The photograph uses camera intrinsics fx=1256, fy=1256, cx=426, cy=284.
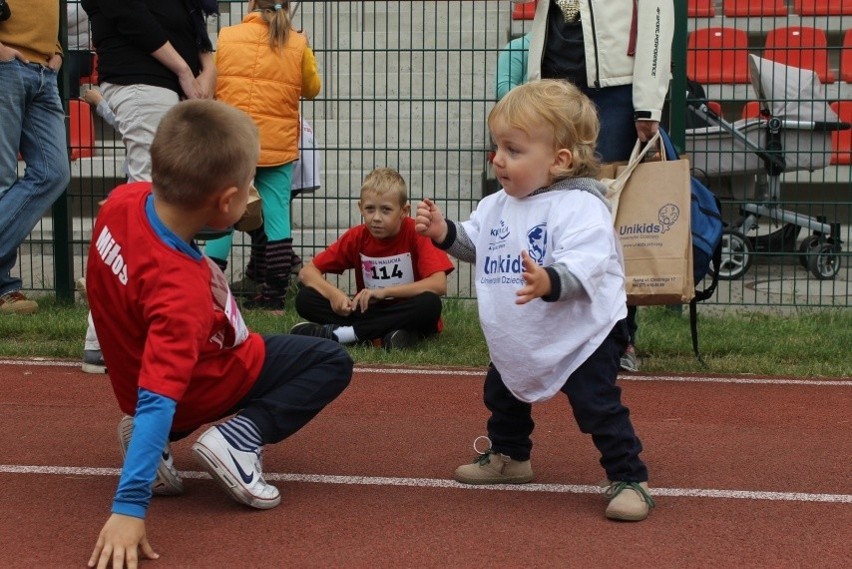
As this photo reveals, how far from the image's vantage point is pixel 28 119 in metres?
7.26

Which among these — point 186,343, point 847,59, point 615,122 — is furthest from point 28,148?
point 847,59

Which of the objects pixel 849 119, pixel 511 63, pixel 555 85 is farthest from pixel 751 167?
pixel 555 85

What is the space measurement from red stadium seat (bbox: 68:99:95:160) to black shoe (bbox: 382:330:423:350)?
2.96 metres

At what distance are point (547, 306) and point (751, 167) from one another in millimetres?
5212

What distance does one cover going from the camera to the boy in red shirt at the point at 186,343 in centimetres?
338

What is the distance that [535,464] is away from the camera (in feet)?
15.0

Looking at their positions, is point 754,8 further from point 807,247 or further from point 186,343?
point 186,343

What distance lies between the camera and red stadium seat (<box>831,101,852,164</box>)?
8516mm

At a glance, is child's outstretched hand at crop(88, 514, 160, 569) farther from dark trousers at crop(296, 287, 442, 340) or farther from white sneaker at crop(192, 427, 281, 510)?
dark trousers at crop(296, 287, 442, 340)

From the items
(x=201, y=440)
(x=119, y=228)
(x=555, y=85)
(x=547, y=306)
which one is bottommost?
(x=201, y=440)

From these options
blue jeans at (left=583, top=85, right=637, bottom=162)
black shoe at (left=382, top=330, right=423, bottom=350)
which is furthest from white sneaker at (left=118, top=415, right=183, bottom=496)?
blue jeans at (left=583, top=85, right=637, bottom=162)

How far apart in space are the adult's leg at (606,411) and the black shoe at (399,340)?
9.36ft

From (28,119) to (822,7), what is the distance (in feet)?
19.1

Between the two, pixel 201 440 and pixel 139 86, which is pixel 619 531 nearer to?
pixel 201 440
